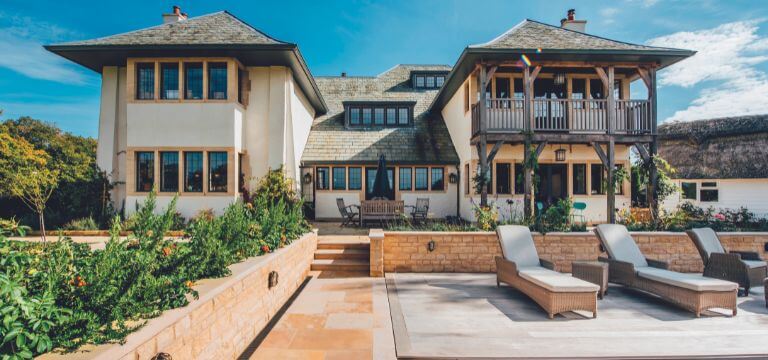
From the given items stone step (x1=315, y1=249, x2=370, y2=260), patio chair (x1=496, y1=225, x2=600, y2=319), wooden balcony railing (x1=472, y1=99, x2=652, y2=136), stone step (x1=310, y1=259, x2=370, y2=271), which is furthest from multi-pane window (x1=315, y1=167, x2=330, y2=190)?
patio chair (x1=496, y1=225, x2=600, y2=319)

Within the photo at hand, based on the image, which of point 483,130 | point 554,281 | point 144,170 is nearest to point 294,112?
point 144,170

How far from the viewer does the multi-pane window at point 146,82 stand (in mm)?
11375

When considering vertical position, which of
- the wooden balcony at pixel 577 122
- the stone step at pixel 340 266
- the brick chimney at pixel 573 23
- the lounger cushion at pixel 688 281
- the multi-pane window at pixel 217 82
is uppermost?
the brick chimney at pixel 573 23

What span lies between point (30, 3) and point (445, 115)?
15.6 meters

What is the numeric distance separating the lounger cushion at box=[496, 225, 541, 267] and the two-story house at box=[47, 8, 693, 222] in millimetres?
4325

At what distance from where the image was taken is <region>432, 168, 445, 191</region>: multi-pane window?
48.6 ft

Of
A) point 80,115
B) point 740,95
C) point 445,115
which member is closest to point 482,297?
point 445,115

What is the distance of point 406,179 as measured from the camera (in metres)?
14.9

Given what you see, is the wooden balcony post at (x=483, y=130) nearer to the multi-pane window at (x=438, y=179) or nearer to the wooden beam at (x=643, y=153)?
the multi-pane window at (x=438, y=179)

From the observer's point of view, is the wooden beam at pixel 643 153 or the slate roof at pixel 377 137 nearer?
the wooden beam at pixel 643 153

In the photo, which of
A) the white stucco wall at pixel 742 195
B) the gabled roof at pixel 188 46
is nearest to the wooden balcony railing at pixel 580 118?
the white stucco wall at pixel 742 195

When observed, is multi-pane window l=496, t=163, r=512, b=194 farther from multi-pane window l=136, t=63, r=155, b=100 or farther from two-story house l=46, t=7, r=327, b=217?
multi-pane window l=136, t=63, r=155, b=100

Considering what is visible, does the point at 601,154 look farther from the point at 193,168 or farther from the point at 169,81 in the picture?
the point at 169,81

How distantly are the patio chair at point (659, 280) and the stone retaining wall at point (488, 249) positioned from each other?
3.62 feet
